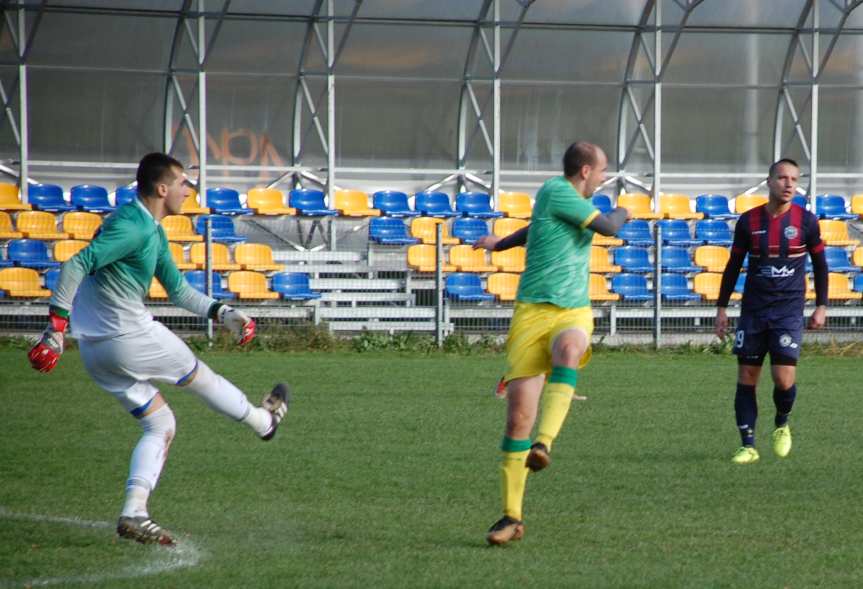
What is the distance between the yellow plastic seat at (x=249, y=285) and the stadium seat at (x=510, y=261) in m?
3.57

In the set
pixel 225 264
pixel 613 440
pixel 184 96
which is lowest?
pixel 613 440

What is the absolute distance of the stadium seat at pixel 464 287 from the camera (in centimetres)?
2067

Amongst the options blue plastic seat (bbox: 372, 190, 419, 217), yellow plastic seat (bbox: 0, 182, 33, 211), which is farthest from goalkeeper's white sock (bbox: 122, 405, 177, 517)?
blue plastic seat (bbox: 372, 190, 419, 217)

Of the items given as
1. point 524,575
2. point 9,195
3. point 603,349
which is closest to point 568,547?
point 524,575

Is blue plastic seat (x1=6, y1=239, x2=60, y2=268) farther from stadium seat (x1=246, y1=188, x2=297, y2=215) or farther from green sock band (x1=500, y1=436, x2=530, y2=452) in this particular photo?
green sock band (x1=500, y1=436, x2=530, y2=452)

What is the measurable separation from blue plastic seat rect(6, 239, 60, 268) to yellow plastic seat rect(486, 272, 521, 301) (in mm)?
6284

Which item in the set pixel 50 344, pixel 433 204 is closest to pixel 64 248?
pixel 433 204

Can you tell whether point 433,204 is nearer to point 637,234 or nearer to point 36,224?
point 637,234

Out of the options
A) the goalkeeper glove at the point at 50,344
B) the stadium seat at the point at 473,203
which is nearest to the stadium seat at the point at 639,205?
the stadium seat at the point at 473,203

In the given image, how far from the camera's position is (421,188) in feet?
87.1

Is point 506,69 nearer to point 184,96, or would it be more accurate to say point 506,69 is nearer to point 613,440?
point 184,96

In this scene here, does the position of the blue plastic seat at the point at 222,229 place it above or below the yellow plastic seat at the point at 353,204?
below

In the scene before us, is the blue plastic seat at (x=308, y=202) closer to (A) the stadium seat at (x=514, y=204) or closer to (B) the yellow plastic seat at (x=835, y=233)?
(A) the stadium seat at (x=514, y=204)

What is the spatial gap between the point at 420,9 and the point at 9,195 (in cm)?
792
